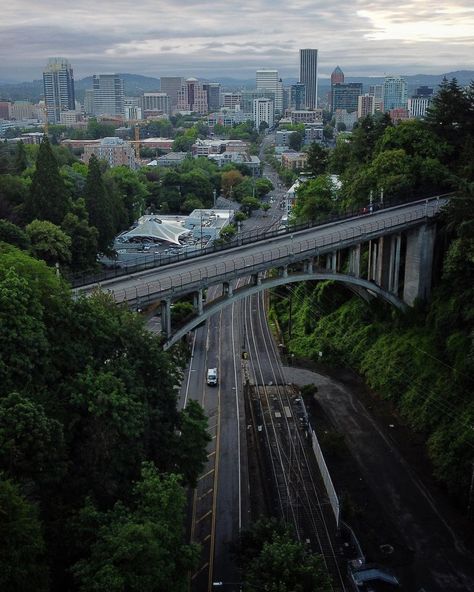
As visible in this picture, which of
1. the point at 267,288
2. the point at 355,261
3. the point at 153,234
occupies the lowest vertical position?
the point at 153,234

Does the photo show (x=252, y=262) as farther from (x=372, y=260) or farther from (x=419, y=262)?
(x=419, y=262)

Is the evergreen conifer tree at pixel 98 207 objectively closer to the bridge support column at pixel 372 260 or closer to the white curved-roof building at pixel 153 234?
the white curved-roof building at pixel 153 234

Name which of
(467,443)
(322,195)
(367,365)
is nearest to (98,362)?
(467,443)

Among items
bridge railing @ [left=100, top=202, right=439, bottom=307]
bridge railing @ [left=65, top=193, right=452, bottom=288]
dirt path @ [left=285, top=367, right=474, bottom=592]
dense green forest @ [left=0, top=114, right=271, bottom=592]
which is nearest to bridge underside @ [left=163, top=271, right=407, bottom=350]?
bridge railing @ [left=100, top=202, right=439, bottom=307]

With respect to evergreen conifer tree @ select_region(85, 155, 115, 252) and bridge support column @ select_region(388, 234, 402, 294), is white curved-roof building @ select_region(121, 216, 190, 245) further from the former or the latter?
bridge support column @ select_region(388, 234, 402, 294)

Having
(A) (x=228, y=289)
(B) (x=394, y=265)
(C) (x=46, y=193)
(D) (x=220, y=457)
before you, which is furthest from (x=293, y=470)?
(C) (x=46, y=193)

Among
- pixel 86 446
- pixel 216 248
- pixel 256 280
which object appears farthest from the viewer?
pixel 216 248

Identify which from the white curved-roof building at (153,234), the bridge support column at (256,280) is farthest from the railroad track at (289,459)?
the white curved-roof building at (153,234)
